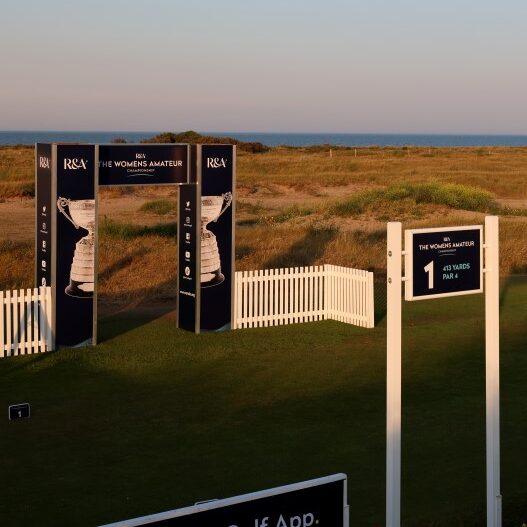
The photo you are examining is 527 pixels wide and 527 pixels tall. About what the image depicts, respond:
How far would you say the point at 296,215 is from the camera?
132ft

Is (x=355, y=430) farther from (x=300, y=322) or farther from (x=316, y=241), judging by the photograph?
(x=316, y=241)

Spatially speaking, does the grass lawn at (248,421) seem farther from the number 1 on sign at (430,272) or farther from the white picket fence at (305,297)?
the number 1 on sign at (430,272)

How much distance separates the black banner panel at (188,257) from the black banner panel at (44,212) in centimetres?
253

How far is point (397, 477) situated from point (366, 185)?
50.8 m

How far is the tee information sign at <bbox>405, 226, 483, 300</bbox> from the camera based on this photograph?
361 inches

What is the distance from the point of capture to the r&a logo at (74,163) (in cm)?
1672

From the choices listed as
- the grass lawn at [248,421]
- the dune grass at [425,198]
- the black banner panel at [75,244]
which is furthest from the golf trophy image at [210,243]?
the dune grass at [425,198]

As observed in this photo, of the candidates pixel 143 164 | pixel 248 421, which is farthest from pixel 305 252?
pixel 248 421

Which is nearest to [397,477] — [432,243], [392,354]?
[392,354]

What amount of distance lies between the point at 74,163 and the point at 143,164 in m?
1.29

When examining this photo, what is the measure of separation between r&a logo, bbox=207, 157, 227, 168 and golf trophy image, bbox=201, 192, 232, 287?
1.61 ft

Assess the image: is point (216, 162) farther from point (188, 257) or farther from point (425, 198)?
point (425, 198)

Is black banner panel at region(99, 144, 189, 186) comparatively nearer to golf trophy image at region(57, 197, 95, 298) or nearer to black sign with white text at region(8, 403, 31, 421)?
golf trophy image at region(57, 197, 95, 298)

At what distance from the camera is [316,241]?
95.5 ft
